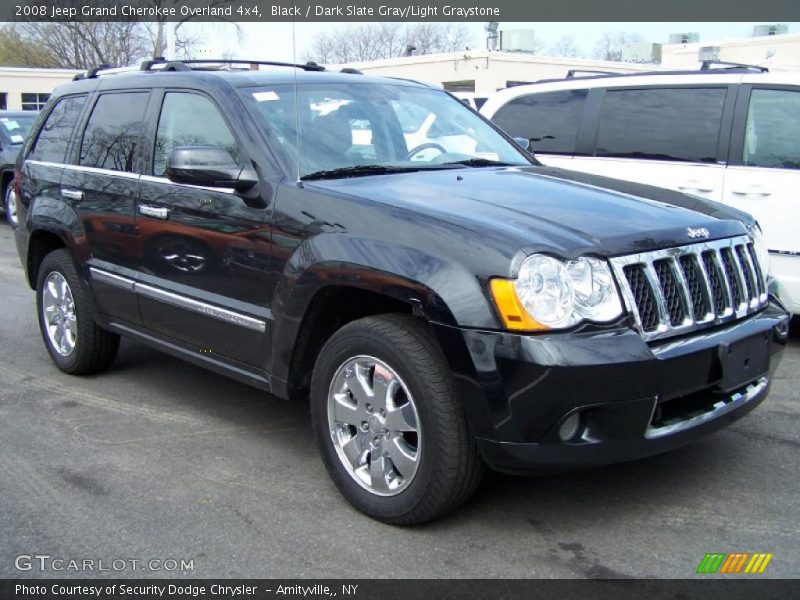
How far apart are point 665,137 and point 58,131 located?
4.44 m

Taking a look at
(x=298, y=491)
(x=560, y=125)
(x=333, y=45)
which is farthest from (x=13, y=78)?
(x=298, y=491)

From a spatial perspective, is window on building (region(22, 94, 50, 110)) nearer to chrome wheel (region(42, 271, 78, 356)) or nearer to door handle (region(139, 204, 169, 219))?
chrome wheel (region(42, 271, 78, 356))

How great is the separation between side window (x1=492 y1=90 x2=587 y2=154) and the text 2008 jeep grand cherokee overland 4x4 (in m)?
2.41

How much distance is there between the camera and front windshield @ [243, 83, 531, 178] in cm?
406

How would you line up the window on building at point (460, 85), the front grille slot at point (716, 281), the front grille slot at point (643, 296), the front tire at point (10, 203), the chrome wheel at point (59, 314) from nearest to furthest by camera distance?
1. the front grille slot at point (643, 296)
2. the front grille slot at point (716, 281)
3. the chrome wheel at point (59, 314)
4. the front tire at point (10, 203)
5. the window on building at point (460, 85)

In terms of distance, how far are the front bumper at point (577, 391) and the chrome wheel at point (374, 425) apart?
349 mm

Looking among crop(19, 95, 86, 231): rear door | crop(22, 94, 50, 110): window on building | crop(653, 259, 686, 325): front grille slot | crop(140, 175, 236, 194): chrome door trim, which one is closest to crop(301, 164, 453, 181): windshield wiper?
crop(140, 175, 236, 194): chrome door trim

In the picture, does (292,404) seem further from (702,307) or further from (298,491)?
(702,307)

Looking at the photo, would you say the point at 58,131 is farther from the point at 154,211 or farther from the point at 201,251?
the point at 201,251

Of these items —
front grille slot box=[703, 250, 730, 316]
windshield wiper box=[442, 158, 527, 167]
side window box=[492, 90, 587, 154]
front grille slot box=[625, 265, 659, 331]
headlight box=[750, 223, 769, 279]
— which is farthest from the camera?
side window box=[492, 90, 587, 154]

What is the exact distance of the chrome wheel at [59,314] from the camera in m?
5.51

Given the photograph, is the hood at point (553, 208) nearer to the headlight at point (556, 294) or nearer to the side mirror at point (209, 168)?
the headlight at point (556, 294)

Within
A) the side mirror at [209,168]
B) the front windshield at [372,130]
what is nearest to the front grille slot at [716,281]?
the front windshield at [372,130]

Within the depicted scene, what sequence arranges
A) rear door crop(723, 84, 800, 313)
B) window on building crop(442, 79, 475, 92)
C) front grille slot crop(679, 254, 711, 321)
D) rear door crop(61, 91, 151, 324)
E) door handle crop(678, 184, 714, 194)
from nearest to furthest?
front grille slot crop(679, 254, 711, 321) → rear door crop(61, 91, 151, 324) → rear door crop(723, 84, 800, 313) → door handle crop(678, 184, 714, 194) → window on building crop(442, 79, 475, 92)
